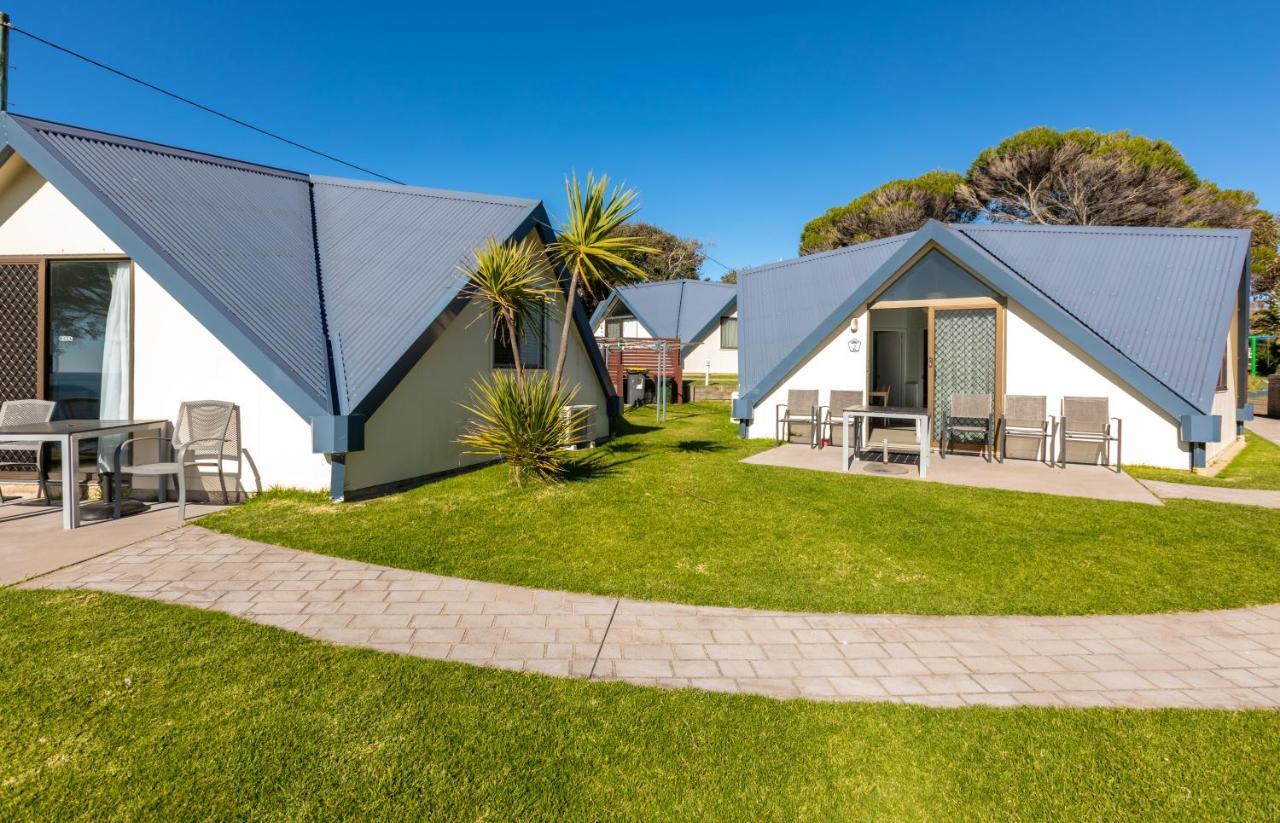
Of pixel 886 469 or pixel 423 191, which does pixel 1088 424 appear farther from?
pixel 423 191

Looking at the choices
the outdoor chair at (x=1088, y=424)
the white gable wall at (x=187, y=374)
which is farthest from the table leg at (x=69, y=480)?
the outdoor chair at (x=1088, y=424)

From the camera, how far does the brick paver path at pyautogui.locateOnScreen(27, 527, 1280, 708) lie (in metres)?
3.39

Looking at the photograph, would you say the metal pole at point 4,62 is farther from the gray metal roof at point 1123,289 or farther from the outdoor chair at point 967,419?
the outdoor chair at point 967,419

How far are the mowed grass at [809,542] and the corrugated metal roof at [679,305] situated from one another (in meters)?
23.3

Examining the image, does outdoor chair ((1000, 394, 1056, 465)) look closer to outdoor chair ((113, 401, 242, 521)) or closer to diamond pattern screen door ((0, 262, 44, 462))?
outdoor chair ((113, 401, 242, 521))

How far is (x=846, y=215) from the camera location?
34.8 meters

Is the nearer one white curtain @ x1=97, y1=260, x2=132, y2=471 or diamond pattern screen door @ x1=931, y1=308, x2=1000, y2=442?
white curtain @ x1=97, y1=260, x2=132, y2=471

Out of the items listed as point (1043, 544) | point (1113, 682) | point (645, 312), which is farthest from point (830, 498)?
point (645, 312)

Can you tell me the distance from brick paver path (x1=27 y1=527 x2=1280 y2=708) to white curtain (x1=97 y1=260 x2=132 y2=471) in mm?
3521

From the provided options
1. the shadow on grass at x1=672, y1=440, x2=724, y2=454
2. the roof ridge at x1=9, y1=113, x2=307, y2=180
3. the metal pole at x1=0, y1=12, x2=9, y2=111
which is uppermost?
the metal pole at x1=0, y1=12, x2=9, y2=111

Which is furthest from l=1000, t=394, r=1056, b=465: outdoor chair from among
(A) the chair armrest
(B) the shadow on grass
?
(A) the chair armrest

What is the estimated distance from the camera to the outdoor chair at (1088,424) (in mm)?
9703

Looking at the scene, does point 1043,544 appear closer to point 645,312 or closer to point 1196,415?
point 1196,415

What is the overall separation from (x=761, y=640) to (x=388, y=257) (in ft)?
27.0
